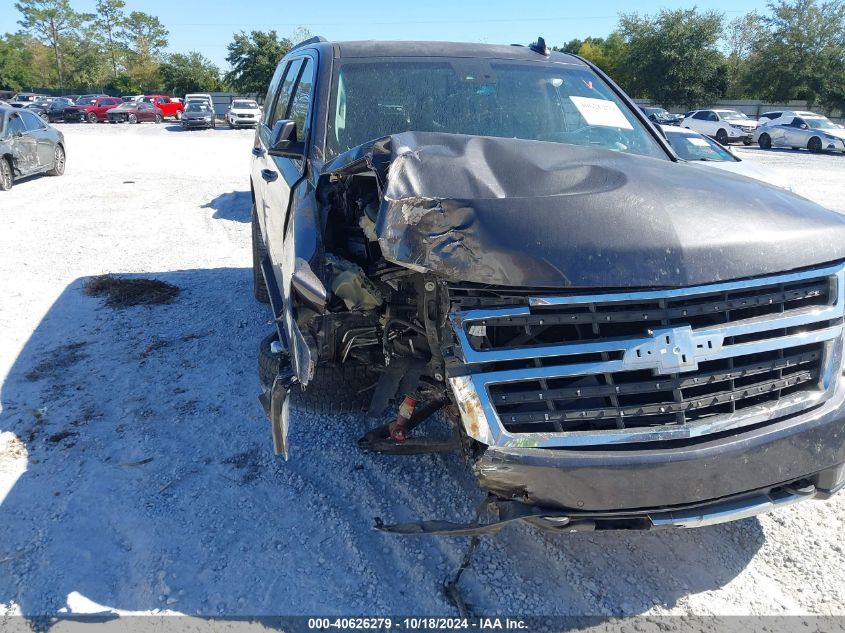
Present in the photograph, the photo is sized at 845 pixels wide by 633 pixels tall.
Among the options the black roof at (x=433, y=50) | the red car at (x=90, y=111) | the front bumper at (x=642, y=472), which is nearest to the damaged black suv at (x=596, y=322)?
the front bumper at (x=642, y=472)

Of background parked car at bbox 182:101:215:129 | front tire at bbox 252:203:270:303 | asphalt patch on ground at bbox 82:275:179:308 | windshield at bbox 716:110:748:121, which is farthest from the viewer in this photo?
background parked car at bbox 182:101:215:129

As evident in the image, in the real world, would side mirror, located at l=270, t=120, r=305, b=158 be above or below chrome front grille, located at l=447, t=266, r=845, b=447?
above

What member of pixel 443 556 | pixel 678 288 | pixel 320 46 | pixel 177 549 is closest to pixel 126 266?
pixel 320 46

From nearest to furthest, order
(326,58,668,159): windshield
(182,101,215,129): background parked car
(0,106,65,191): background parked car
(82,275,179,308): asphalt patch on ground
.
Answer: (326,58,668,159): windshield
(82,275,179,308): asphalt patch on ground
(0,106,65,191): background parked car
(182,101,215,129): background parked car

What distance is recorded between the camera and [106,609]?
2.59 metres

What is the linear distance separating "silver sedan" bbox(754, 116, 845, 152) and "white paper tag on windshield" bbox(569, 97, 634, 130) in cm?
2704

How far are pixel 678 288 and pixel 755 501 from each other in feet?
2.68

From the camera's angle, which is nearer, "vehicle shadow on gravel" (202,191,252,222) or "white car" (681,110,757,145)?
"vehicle shadow on gravel" (202,191,252,222)

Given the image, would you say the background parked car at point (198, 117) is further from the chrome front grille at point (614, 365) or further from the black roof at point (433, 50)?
the chrome front grille at point (614, 365)

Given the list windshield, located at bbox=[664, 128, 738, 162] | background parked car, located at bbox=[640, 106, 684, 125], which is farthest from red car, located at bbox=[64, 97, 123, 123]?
windshield, located at bbox=[664, 128, 738, 162]

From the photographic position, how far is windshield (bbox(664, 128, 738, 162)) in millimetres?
10461

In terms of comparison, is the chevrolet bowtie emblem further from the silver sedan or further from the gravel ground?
the silver sedan

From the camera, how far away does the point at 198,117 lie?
32344 millimetres

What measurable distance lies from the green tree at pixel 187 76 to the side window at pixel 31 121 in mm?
52363
